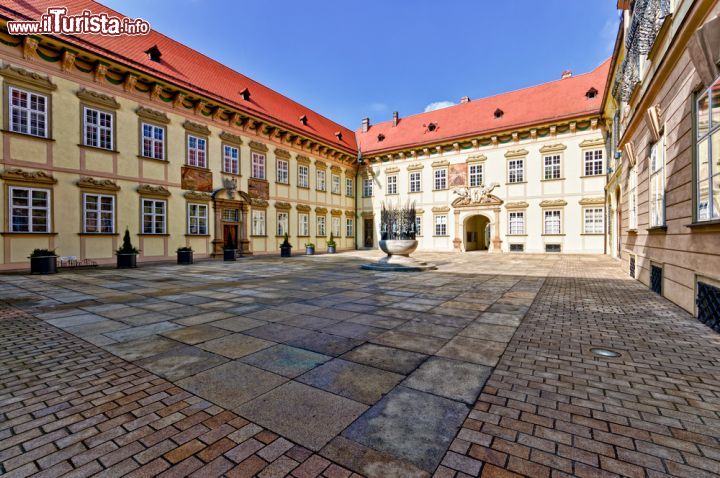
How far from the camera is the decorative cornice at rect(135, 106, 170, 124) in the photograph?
1698 cm

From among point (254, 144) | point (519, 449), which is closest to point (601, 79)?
point (254, 144)

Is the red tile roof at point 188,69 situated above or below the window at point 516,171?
above

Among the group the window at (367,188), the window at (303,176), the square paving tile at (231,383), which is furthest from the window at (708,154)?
the window at (367,188)

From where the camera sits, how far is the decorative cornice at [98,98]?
15.0 meters

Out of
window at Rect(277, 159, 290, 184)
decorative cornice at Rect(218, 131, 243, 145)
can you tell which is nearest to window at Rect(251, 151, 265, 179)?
decorative cornice at Rect(218, 131, 243, 145)

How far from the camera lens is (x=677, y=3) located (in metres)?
6.50

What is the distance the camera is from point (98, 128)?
15594 millimetres

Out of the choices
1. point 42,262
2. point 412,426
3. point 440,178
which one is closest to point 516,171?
point 440,178

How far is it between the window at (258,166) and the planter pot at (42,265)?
1210 centimetres

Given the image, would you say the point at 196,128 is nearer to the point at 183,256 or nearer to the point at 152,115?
the point at 152,115

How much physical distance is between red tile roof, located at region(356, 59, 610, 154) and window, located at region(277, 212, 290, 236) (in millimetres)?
11229

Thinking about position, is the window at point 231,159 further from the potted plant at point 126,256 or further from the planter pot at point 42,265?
the planter pot at point 42,265

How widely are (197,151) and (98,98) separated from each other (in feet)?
16.7

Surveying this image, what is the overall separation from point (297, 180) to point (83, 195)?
1350cm
